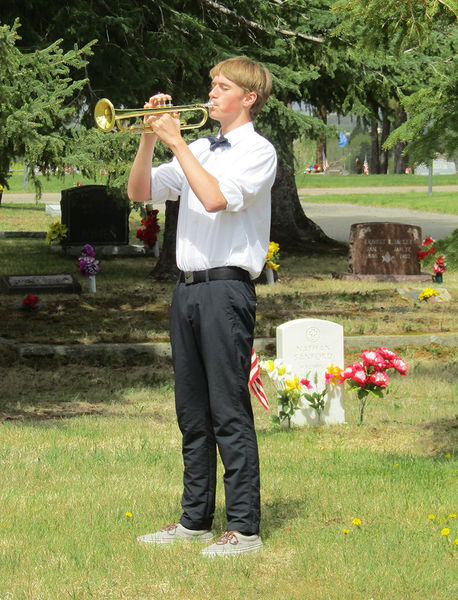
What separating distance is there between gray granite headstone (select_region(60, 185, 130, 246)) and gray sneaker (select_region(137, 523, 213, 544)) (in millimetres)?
→ 16377

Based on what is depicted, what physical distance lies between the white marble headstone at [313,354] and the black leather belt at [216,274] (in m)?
3.38

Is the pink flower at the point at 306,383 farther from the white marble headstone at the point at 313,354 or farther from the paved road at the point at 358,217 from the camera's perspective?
the paved road at the point at 358,217

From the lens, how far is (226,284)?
443 cm

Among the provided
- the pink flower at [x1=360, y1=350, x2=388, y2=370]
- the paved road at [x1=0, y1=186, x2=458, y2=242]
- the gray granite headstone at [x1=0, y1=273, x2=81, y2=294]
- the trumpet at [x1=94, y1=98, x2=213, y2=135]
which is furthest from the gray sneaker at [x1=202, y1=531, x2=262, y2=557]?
the paved road at [x1=0, y1=186, x2=458, y2=242]

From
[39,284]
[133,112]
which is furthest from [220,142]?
[39,284]

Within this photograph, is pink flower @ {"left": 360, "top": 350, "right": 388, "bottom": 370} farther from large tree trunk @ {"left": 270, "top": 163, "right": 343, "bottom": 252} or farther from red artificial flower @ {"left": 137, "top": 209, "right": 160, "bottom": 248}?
large tree trunk @ {"left": 270, "top": 163, "right": 343, "bottom": 252}

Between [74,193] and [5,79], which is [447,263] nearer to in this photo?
[5,79]

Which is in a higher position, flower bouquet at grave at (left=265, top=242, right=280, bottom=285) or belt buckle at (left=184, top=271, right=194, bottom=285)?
belt buckle at (left=184, top=271, right=194, bottom=285)

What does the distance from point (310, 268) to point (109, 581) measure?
1559 centimetres

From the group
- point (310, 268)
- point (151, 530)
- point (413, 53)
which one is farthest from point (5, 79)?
point (310, 268)

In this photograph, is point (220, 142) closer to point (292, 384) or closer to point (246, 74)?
point (246, 74)

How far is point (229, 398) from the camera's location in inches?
177

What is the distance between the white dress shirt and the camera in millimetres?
4453

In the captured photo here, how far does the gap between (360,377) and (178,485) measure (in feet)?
7.48
